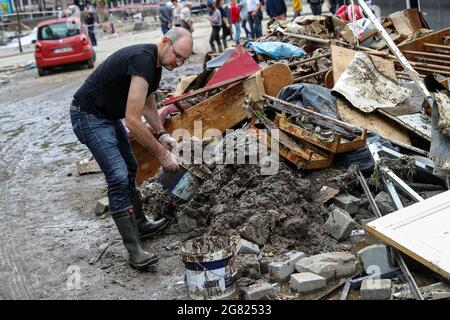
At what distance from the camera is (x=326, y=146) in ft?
20.3

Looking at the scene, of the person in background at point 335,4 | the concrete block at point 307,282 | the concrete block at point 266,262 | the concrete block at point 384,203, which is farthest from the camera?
the person in background at point 335,4

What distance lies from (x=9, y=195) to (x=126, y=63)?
3594mm

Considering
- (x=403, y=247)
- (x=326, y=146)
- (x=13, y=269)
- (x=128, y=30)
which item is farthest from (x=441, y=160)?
(x=128, y=30)

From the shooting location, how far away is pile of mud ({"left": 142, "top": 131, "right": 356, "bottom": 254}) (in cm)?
536

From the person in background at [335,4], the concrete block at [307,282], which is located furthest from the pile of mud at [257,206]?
the person in background at [335,4]

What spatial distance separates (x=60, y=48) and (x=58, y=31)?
2.98ft

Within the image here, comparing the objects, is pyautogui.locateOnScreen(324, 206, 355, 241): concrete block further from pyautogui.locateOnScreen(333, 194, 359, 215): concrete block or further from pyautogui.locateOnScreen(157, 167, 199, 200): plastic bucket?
pyautogui.locateOnScreen(157, 167, 199, 200): plastic bucket

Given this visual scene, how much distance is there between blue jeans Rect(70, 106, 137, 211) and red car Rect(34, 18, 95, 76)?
1651cm

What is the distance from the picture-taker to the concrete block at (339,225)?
538cm

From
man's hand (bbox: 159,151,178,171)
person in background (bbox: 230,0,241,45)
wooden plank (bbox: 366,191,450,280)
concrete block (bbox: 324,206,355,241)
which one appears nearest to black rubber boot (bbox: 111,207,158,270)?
man's hand (bbox: 159,151,178,171)

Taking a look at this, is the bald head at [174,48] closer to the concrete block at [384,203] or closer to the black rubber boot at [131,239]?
the black rubber boot at [131,239]

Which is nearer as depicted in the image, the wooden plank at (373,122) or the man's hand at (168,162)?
the man's hand at (168,162)

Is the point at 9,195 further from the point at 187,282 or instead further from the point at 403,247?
the point at 403,247

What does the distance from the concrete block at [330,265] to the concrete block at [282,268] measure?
0.15 feet
